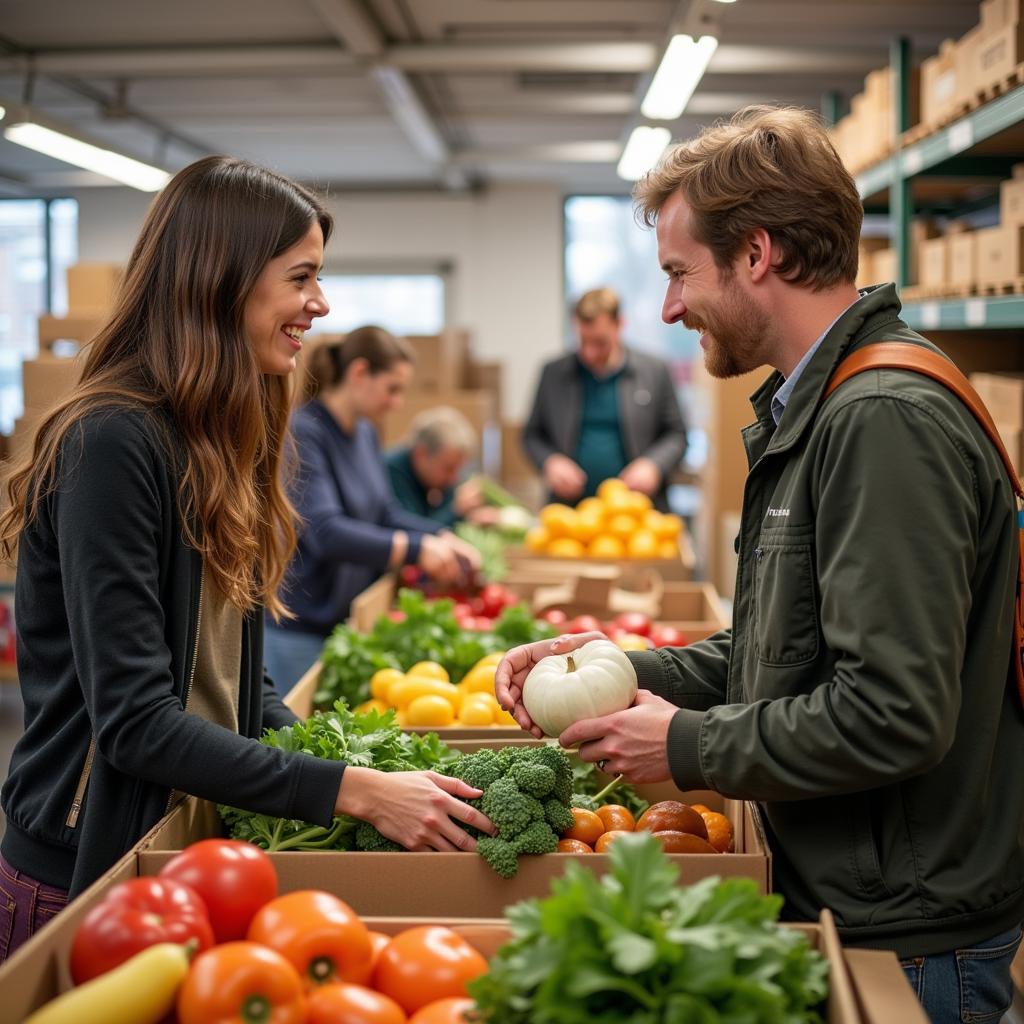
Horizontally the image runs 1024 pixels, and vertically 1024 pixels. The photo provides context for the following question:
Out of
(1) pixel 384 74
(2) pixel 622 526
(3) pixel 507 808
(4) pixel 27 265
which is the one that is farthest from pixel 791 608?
(4) pixel 27 265

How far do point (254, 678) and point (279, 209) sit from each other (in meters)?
0.80

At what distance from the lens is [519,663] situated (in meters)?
2.03

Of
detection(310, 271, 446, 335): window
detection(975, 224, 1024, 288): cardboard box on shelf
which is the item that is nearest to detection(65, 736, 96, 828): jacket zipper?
detection(975, 224, 1024, 288): cardboard box on shelf

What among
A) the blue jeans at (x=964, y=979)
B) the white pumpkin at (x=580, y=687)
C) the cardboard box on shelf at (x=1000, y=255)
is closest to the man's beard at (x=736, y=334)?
the white pumpkin at (x=580, y=687)

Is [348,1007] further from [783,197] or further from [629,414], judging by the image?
[629,414]

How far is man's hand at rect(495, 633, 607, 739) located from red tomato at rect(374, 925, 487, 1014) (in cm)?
66

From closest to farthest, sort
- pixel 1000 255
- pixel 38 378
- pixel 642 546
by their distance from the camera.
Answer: pixel 1000 255 → pixel 642 546 → pixel 38 378

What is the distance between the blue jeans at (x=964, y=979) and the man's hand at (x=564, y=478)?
453 cm

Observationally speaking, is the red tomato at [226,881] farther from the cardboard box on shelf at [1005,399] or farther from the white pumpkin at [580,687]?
the cardboard box on shelf at [1005,399]

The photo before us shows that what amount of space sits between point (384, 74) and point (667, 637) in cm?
437

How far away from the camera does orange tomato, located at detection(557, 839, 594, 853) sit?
174 cm

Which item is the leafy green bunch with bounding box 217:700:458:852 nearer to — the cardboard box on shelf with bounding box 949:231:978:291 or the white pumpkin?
the white pumpkin

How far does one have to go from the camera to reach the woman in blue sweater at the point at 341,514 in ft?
13.1

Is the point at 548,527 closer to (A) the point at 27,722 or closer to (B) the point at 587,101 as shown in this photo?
(A) the point at 27,722
